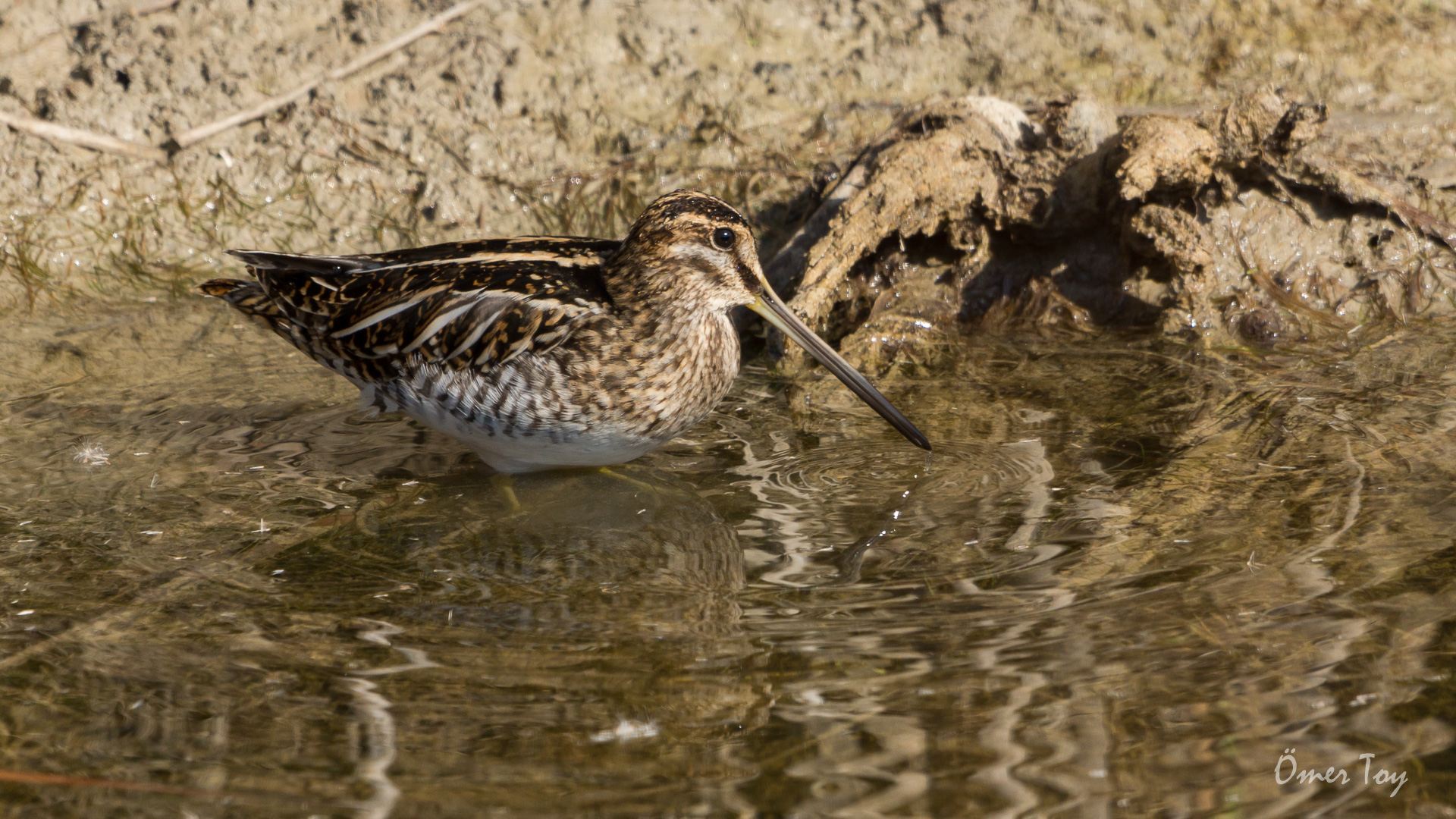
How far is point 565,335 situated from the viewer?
156 inches

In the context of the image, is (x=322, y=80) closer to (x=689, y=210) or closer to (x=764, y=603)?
(x=689, y=210)

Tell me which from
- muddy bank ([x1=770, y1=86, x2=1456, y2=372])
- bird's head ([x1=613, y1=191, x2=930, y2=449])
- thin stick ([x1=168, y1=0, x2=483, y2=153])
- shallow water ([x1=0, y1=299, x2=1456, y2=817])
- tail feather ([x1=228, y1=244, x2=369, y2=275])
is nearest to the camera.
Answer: shallow water ([x1=0, y1=299, x2=1456, y2=817])

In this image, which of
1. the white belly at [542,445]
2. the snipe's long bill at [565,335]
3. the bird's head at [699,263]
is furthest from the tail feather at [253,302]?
the bird's head at [699,263]

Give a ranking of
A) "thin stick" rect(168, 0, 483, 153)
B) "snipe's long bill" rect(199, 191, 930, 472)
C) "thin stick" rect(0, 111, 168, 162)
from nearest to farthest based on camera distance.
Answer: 1. "snipe's long bill" rect(199, 191, 930, 472)
2. "thin stick" rect(0, 111, 168, 162)
3. "thin stick" rect(168, 0, 483, 153)

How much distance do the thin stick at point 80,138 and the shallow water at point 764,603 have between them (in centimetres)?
161

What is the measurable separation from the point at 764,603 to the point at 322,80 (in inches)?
166

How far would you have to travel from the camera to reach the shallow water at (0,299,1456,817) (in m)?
2.54

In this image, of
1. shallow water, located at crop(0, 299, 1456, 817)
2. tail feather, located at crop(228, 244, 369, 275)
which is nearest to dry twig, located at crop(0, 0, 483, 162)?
shallow water, located at crop(0, 299, 1456, 817)

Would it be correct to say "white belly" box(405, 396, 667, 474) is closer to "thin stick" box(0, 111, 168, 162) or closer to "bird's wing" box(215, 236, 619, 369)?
"bird's wing" box(215, 236, 619, 369)

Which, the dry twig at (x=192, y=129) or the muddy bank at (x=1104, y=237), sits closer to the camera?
the muddy bank at (x=1104, y=237)

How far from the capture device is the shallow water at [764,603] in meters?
2.54

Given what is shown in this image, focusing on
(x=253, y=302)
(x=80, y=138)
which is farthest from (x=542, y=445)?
(x=80, y=138)

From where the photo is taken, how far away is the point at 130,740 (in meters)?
2.69

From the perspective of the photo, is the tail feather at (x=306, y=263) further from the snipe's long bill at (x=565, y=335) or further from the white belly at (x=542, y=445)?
the white belly at (x=542, y=445)
